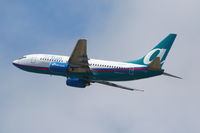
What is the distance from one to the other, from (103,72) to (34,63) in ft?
42.6

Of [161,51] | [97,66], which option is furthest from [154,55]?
[97,66]

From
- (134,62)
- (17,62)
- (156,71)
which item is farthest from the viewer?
(17,62)

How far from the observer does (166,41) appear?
83.9 m

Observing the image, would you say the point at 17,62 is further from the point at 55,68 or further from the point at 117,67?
the point at 117,67

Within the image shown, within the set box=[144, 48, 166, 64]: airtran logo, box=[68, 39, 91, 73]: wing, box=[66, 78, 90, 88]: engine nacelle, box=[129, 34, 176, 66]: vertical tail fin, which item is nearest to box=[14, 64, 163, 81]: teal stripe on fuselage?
box=[68, 39, 91, 73]: wing

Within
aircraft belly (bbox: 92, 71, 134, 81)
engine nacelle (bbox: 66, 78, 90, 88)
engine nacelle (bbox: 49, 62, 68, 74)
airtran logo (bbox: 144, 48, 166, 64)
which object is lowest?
engine nacelle (bbox: 66, 78, 90, 88)

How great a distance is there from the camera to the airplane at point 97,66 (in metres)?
80.8

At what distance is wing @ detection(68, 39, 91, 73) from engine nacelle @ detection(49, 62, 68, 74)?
986 mm

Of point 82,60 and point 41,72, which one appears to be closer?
point 82,60

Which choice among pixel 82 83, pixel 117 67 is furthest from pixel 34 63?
pixel 117 67

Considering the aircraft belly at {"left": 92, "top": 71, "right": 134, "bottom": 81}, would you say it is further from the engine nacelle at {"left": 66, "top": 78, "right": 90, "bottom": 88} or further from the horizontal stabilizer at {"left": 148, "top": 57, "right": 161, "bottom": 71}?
the horizontal stabilizer at {"left": 148, "top": 57, "right": 161, "bottom": 71}

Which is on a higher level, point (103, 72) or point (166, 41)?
point (166, 41)

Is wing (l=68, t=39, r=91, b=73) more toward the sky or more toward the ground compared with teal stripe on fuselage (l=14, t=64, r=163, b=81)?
more toward the sky

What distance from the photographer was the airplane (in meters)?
80.8
